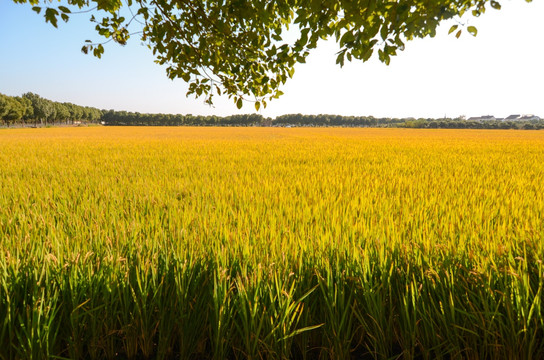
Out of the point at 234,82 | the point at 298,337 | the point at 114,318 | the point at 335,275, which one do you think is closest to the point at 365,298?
the point at 335,275

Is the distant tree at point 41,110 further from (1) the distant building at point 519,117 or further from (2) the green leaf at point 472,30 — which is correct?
(1) the distant building at point 519,117

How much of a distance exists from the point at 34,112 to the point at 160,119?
4017cm

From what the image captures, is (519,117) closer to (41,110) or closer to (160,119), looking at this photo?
(160,119)

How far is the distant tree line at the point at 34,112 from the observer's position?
75.1 meters

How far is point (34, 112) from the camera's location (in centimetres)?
8850

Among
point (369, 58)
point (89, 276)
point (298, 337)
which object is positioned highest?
point (369, 58)

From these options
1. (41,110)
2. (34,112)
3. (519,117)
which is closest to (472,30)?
(41,110)

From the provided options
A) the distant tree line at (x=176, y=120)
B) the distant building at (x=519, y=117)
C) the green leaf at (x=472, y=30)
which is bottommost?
the green leaf at (x=472, y=30)

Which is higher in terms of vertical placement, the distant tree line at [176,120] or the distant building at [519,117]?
the distant building at [519,117]

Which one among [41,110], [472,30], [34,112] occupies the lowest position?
[472,30]

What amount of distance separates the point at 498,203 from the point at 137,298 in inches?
144

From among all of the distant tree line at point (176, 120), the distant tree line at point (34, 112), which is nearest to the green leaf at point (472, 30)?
the distant tree line at point (34, 112)

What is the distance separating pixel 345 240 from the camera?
6.27 feet

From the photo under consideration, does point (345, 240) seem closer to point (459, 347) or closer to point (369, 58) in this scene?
point (459, 347)
